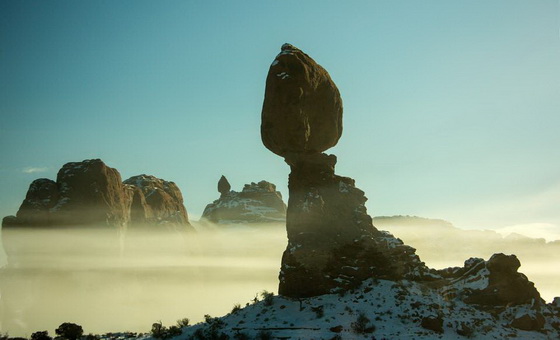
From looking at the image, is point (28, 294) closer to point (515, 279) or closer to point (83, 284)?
point (83, 284)

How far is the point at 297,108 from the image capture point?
147 ft

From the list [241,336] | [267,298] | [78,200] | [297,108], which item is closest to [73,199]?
[78,200]

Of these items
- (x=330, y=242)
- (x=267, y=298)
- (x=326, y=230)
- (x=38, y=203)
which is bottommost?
(x=267, y=298)

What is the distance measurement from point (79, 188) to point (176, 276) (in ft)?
172

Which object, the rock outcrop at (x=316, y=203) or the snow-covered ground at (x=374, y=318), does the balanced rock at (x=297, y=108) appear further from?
the snow-covered ground at (x=374, y=318)

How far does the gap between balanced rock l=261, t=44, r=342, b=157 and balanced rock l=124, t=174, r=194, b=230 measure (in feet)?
309

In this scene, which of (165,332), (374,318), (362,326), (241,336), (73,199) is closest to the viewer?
(241,336)

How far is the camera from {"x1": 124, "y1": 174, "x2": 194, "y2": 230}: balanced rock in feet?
436

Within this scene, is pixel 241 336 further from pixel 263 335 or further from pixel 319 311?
pixel 319 311

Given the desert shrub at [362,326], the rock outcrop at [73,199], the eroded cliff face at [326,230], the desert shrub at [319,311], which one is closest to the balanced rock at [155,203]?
the rock outcrop at [73,199]

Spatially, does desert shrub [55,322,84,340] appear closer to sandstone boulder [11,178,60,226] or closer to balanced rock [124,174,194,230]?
sandstone boulder [11,178,60,226]

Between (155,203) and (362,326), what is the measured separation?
119005mm

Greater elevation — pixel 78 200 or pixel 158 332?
pixel 78 200

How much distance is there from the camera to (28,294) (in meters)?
99.9
